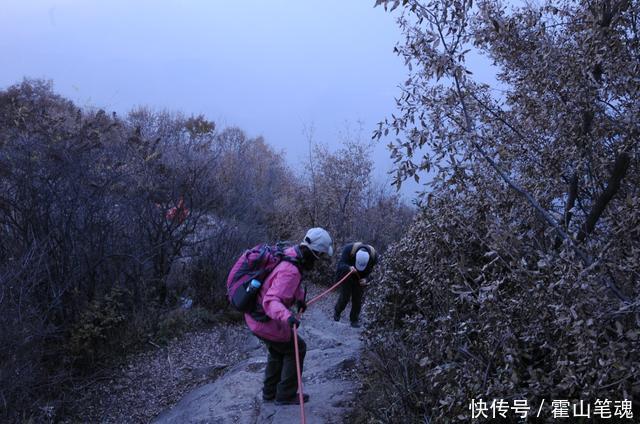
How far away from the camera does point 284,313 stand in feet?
15.7

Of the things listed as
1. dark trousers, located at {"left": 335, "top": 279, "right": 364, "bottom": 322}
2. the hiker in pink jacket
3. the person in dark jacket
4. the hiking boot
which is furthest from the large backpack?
dark trousers, located at {"left": 335, "top": 279, "right": 364, "bottom": 322}

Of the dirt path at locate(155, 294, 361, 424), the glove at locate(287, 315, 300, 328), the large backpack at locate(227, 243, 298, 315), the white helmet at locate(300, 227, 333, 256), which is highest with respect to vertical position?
the white helmet at locate(300, 227, 333, 256)

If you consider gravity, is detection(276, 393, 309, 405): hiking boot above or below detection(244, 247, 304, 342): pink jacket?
below

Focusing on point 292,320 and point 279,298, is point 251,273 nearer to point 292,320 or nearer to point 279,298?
point 279,298

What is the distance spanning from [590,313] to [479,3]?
2.91 metres

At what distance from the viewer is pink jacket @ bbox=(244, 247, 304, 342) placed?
16.0ft

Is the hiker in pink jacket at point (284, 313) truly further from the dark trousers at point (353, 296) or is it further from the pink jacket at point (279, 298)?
the dark trousers at point (353, 296)

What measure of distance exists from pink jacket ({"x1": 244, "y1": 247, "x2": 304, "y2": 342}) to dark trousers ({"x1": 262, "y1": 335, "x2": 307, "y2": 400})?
15cm

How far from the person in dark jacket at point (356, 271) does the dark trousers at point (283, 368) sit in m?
3.40

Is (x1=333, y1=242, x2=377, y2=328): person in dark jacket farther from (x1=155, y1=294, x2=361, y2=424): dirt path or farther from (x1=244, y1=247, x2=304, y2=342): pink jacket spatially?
(x1=244, y1=247, x2=304, y2=342): pink jacket

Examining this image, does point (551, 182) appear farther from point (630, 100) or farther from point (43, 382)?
point (43, 382)

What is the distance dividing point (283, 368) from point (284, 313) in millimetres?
1014

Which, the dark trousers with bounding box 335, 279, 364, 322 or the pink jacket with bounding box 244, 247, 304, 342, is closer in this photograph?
the pink jacket with bounding box 244, 247, 304, 342

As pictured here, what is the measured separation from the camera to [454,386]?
12.9ft
